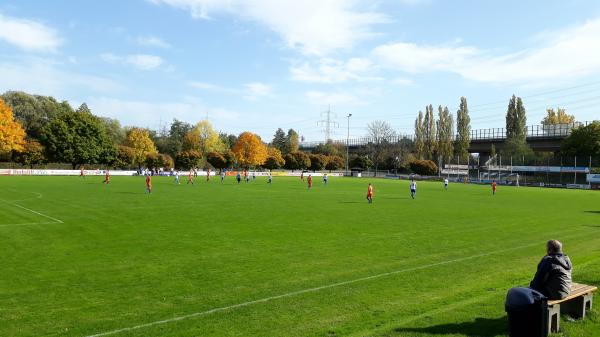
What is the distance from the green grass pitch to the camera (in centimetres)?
765

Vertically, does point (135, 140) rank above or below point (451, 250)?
above

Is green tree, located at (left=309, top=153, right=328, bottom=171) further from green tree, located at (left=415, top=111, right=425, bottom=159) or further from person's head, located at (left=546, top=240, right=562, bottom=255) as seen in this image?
person's head, located at (left=546, top=240, right=562, bottom=255)

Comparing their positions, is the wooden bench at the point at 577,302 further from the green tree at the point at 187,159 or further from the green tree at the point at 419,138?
the green tree at the point at 419,138

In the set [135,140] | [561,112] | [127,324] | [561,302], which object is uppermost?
[561,112]

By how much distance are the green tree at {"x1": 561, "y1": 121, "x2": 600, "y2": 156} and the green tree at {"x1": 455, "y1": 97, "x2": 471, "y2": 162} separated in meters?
23.1

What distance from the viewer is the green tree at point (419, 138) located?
110625mm

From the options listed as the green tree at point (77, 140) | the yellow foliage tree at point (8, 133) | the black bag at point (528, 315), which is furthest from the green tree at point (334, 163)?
the black bag at point (528, 315)

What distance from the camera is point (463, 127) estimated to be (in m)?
103

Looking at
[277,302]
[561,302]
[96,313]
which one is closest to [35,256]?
[96,313]

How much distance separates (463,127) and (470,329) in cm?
10189

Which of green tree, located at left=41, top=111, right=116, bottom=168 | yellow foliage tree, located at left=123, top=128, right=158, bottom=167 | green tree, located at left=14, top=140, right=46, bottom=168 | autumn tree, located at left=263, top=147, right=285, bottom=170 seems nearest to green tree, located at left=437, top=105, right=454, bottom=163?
autumn tree, located at left=263, top=147, right=285, bottom=170

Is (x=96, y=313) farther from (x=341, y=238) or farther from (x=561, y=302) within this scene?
(x=341, y=238)

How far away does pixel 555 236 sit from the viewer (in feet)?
60.0

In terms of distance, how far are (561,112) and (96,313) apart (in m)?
129
